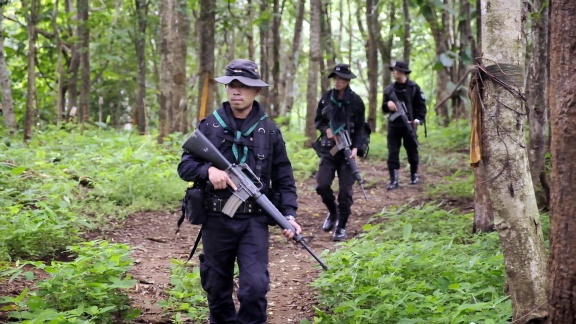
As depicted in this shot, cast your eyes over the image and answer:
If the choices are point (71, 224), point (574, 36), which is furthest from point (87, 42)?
point (574, 36)

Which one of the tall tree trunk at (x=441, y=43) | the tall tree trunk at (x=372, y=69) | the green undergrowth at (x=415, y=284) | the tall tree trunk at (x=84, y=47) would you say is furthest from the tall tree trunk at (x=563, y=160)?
the tall tree trunk at (x=372, y=69)

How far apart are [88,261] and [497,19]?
3637mm

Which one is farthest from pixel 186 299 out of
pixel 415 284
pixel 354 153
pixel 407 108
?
pixel 407 108

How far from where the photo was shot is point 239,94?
457 centimetres

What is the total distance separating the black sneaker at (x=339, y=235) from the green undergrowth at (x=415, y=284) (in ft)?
4.88

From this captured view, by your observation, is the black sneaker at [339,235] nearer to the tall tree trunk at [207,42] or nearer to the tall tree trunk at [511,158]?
the tall tree trunk at [511,158]

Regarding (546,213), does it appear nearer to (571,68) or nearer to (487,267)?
(487,267)

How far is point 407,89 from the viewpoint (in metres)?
11.5

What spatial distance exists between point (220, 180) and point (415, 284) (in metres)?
1.82

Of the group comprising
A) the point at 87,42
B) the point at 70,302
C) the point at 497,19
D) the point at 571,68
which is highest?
the point at 87,42

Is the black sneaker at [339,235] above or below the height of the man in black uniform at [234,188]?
below

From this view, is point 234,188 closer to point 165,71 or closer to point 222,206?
point 222,206

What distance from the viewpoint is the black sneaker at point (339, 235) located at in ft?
27.2

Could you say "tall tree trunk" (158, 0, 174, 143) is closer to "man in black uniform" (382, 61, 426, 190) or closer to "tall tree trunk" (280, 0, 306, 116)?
"tall tree trunk" (280, 0, 306, 116)
